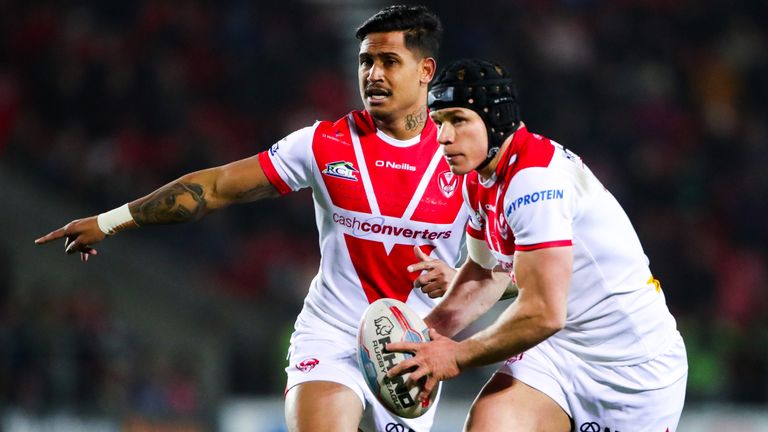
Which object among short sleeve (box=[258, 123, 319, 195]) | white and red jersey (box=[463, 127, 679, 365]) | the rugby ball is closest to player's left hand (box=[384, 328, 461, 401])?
the rugby ball

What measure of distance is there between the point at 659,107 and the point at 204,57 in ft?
19.3

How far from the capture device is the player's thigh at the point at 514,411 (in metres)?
4.61

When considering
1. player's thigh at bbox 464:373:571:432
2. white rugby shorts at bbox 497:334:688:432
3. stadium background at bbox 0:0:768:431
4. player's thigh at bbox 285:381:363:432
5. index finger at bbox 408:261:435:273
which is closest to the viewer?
player's thigh at bbox 464:373:571:432

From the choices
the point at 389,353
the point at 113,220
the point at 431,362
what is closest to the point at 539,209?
the point at 431,362

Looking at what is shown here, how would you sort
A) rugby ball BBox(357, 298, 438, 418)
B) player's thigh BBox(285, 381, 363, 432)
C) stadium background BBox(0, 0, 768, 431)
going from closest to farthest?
1. rugby ball BBox(357, 298, 438, 418)
2. player's thigh BBox(285, 381, 363, 432)
3. stadium background BBox(0, 0, 768, 431)

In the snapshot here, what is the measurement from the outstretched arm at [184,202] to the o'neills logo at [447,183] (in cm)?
82

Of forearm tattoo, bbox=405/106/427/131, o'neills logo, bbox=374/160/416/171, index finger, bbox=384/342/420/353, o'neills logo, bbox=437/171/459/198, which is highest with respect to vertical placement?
forearm tattoo, bbox=405/106/427/131

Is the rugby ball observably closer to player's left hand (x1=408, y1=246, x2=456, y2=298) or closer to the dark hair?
player's left hand (x1=408, y1=246, x2=456, y2=298)

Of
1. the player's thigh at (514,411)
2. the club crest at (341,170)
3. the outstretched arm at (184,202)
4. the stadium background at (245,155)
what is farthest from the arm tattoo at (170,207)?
the stadium background at (245,155)

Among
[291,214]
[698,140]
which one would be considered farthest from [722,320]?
[291,214]

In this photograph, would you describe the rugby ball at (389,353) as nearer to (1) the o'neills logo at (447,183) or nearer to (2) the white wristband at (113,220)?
(1) the o'neills logo at (447,183)

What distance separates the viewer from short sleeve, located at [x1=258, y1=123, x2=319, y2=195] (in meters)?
5.34

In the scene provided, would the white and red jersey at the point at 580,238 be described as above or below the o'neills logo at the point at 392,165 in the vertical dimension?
below

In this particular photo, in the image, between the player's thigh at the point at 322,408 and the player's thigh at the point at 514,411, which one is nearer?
the player's thigh at the point at 514,411
